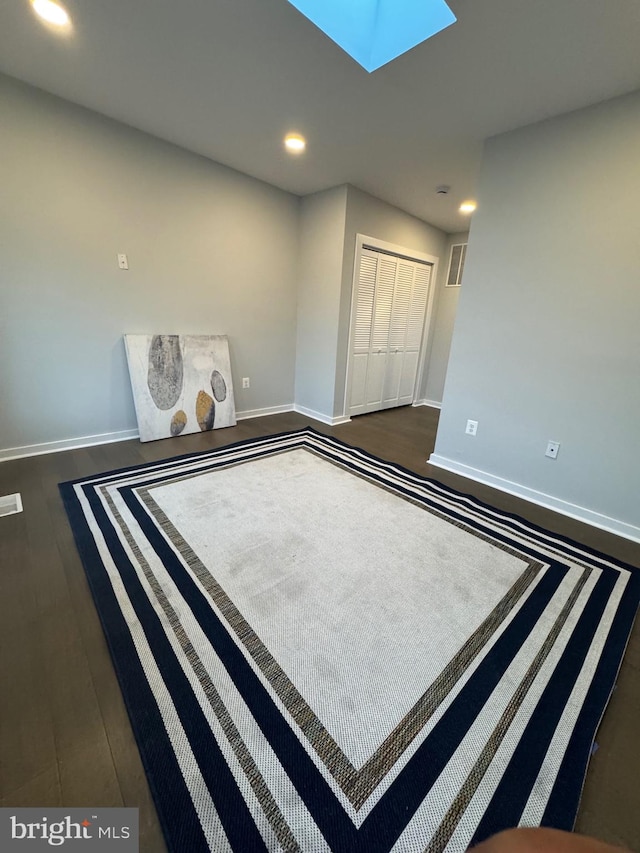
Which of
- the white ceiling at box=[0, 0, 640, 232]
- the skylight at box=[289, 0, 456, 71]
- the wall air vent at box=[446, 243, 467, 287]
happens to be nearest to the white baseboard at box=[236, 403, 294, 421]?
the white ceiling at box=[0, 0, 640, 232]

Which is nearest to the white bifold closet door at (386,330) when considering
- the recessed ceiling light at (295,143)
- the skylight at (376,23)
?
the recessed ceiling light at (295,143)

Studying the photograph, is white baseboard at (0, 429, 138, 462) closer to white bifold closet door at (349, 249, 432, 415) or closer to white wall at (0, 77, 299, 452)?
white wall at (0, 77, 299, 452)

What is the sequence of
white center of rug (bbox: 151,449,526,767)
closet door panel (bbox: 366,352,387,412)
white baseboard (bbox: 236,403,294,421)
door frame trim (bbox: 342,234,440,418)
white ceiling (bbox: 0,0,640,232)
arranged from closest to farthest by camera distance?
white center of rug (bbox: 151,449,526,767) < white ceiling (bbox: 0,0,640,232) < door frame trim (bbox: 342,234,440,418) < white baseboard (bbox: 236,403,294,421) < closet door panel (bbox: 366,352,387,412)

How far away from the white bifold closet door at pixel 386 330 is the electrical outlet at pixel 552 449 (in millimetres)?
2220

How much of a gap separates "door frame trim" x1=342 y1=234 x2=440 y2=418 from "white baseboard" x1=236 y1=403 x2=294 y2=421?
2.56 feet

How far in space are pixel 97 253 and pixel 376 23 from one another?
7.76 feet

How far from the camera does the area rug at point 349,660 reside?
886mm

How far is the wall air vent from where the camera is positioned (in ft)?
15.0

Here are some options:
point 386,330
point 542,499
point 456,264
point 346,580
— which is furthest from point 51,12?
point 456,264

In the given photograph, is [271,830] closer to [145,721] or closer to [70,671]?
[145,721]

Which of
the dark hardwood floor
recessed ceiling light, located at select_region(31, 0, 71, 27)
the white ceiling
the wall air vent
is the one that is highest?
recessed ceiling light, located at select_region(31, 0, 71, 27)

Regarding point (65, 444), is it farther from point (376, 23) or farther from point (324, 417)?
point (376, 23)

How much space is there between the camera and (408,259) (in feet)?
14.1

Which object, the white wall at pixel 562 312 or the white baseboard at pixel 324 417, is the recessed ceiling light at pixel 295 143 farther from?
the white baseboard at pixel 324 417
